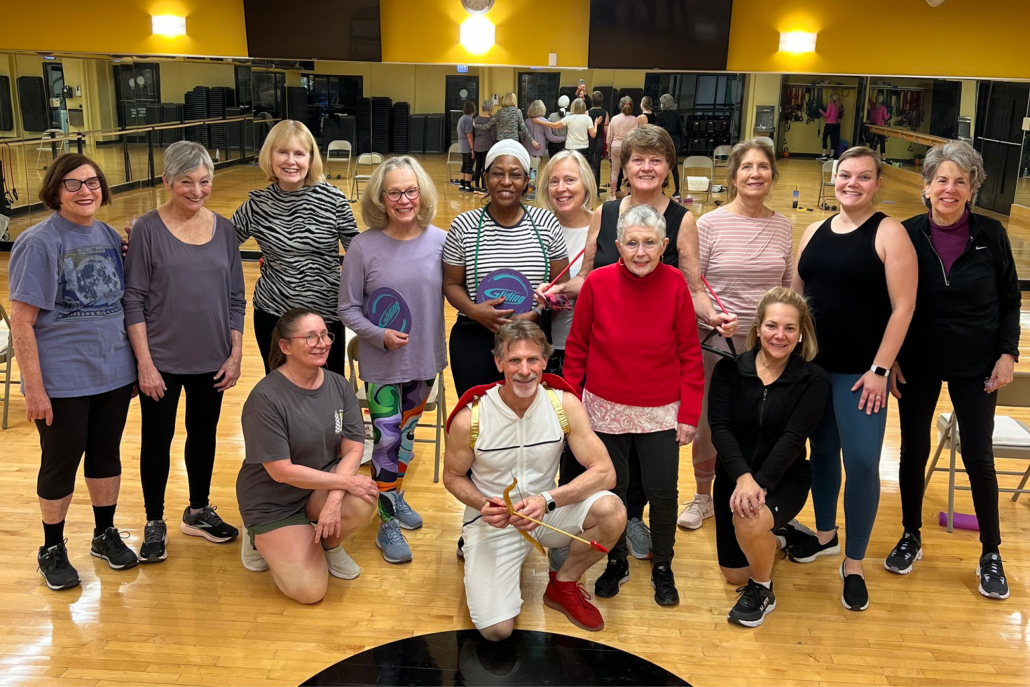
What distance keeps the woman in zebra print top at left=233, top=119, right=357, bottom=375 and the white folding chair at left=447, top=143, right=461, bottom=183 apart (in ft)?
16.3

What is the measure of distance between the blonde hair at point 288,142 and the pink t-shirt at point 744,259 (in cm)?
159

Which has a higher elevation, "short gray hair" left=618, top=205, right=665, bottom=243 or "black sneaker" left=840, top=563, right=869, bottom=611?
"short gray hair" left=618, top=205, right=665, bottom=243

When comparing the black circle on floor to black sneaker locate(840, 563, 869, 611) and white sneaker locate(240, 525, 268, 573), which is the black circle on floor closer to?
white sneaker locate(240, 525, 268, 573)

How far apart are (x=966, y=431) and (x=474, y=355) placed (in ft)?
6.29

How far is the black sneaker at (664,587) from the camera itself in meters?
3.35

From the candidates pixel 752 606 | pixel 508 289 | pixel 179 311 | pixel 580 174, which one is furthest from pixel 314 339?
pixel 752 606

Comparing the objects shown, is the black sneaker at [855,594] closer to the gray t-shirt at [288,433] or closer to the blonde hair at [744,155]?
the blonde hair at [744,155]

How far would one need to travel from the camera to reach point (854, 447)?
330 cm

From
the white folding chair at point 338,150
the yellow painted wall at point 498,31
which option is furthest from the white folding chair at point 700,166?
the white folding chair at point 338,150

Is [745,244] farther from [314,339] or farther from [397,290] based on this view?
[314,339]

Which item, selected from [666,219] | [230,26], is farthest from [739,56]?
[666,219]

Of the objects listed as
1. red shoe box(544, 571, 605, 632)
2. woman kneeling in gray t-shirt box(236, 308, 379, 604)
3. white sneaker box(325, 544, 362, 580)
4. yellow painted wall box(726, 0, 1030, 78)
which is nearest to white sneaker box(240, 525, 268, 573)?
woman kneeling in gray t-shirt box(236, 308, 379, 604)

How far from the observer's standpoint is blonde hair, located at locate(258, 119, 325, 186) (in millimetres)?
3539

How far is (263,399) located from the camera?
318cm
